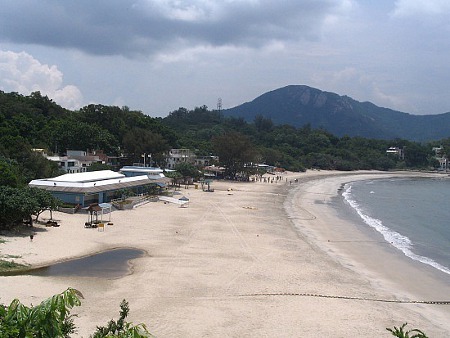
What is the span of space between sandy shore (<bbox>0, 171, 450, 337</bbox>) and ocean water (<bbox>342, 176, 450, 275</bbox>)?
2.64 metres

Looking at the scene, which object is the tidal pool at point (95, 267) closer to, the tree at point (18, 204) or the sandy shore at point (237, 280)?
the sandy shore at point (237, 280)

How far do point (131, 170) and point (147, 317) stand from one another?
138 feet

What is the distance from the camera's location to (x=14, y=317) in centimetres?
587

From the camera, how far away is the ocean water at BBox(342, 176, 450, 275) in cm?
3236

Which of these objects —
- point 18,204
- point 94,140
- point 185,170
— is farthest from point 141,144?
point 18,204

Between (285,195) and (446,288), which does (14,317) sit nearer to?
(446,288)

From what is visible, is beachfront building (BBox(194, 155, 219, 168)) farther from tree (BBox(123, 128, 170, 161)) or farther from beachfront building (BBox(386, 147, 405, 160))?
beachfront building (BBox(386, 147, 405, 160))

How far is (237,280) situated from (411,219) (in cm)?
3157

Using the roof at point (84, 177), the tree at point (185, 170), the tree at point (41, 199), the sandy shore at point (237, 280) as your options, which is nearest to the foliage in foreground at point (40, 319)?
the sandy shore at point (237, 280)

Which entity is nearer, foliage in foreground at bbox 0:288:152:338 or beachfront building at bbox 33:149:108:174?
foliage in foreground at bbox 0:288:152:338

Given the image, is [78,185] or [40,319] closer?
[40,319]

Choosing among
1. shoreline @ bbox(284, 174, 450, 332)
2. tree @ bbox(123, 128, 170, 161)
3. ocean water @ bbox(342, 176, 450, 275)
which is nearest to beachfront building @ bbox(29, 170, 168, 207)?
shoreline @ bbox(284, 174, 450, 332)

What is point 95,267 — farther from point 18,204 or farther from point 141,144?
point 141,144

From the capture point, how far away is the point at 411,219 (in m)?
47.1
